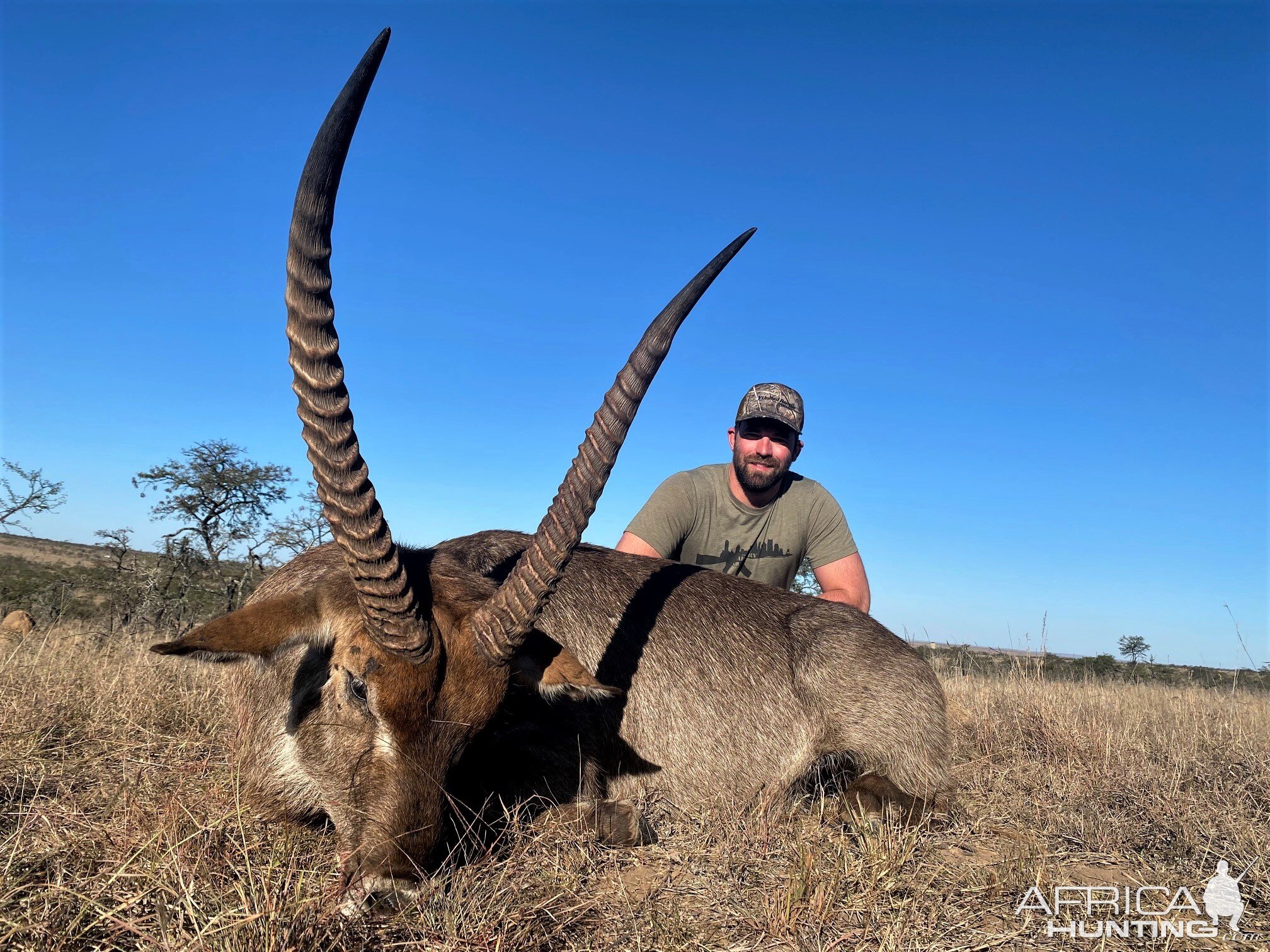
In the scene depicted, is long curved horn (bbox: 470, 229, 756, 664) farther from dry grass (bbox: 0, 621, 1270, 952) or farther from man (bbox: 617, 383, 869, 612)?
man (bbox: 617, 383, 869, 612)

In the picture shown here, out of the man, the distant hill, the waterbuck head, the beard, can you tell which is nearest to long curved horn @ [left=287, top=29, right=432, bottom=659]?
the waterbuck head

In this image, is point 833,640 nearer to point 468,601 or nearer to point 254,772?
point 468,601

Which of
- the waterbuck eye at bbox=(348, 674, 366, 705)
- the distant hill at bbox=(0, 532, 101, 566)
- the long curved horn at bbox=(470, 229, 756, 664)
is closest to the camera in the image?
the waterbuck eye at bbox=(348, 674, 366, 705)

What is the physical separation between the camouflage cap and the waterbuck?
2202 millimetres

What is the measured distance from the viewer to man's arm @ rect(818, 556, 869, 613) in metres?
6.97

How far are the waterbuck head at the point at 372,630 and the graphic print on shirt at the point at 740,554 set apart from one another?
3789mm

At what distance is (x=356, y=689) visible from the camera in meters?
2.90

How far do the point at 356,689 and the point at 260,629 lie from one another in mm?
399

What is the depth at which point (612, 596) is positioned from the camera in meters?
4.53

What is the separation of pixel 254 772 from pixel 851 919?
2.40 metres

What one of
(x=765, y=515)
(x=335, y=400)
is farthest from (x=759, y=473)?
(x=335, y=400)

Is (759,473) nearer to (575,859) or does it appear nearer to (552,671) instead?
(552,671)

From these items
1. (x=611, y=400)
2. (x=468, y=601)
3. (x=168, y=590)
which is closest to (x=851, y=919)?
(x=468, y=601)

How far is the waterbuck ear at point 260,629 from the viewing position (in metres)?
2.62
